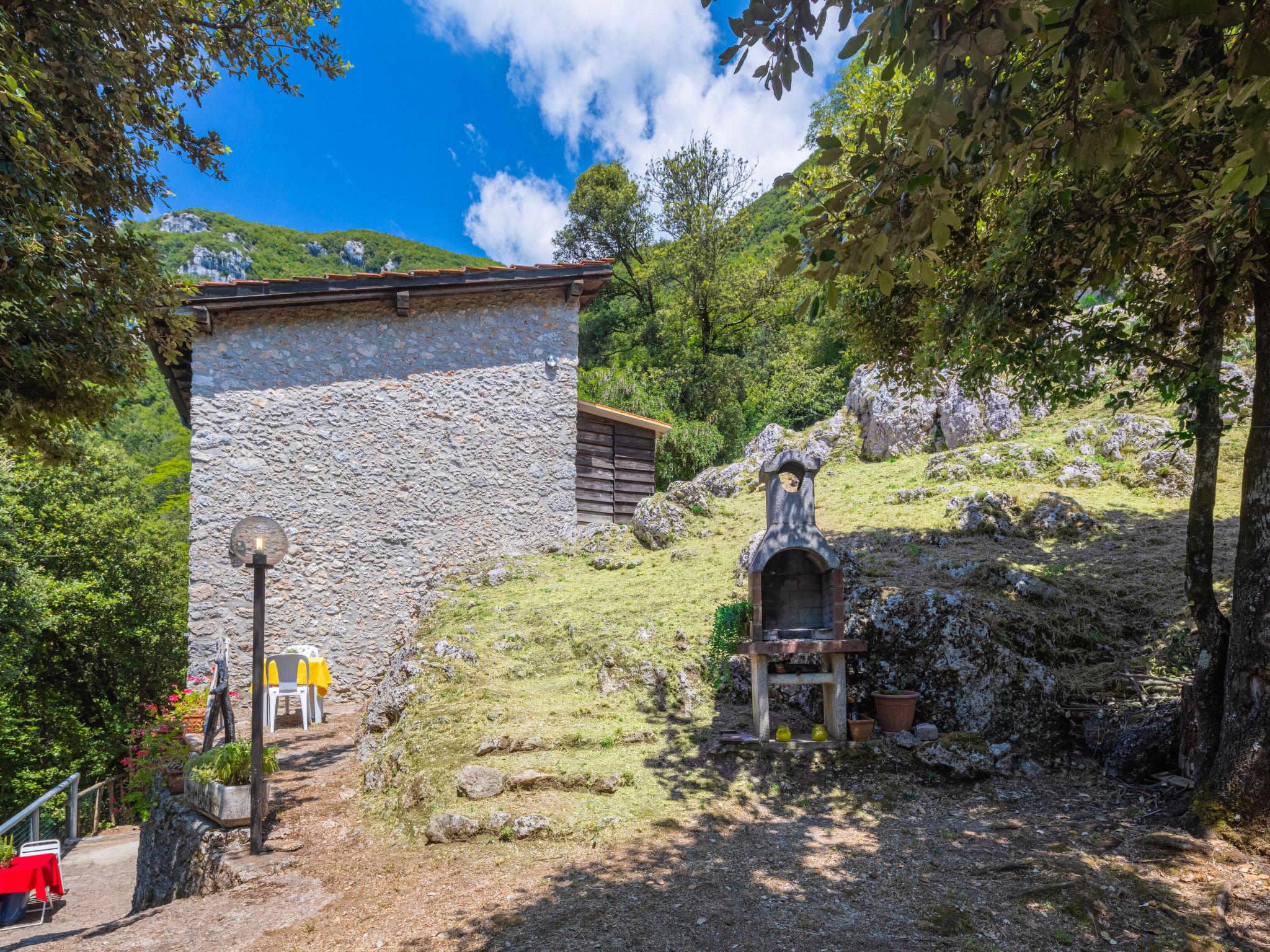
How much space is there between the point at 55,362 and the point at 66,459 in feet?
3.30

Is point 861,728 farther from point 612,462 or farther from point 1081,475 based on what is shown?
point 612,462

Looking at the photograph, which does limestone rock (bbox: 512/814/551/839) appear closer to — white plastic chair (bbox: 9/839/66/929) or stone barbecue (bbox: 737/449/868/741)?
stone barbecue (bbox: 737/449/868/741)

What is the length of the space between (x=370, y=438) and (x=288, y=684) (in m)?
3.75

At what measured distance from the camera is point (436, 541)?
Result: 10.8 m

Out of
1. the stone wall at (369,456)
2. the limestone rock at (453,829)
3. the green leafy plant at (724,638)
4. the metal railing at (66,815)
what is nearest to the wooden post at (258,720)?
the limestone rock at (453,829)

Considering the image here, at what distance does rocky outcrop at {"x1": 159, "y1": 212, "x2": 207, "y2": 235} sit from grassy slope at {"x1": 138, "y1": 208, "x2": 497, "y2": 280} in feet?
1.51

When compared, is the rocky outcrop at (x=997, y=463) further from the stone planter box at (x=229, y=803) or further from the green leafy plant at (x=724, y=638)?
the stone planter box at (x=229, y=803)

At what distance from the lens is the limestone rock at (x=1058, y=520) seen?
9.08m

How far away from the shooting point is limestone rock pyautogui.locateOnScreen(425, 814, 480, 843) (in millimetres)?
5082

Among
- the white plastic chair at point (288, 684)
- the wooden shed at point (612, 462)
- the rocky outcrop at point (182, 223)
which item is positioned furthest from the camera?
the rocky outcrop at point (182, 223)

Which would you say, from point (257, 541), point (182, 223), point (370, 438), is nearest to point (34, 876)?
point (257, 541)

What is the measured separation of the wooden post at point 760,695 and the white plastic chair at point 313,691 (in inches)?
247

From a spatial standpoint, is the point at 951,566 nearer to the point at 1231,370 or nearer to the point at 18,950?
the point at 1231,370

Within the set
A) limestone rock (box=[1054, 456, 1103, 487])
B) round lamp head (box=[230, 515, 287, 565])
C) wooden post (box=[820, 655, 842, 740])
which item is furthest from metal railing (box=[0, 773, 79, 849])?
limestone rock (box=[1054, 456, 1103, 487])
